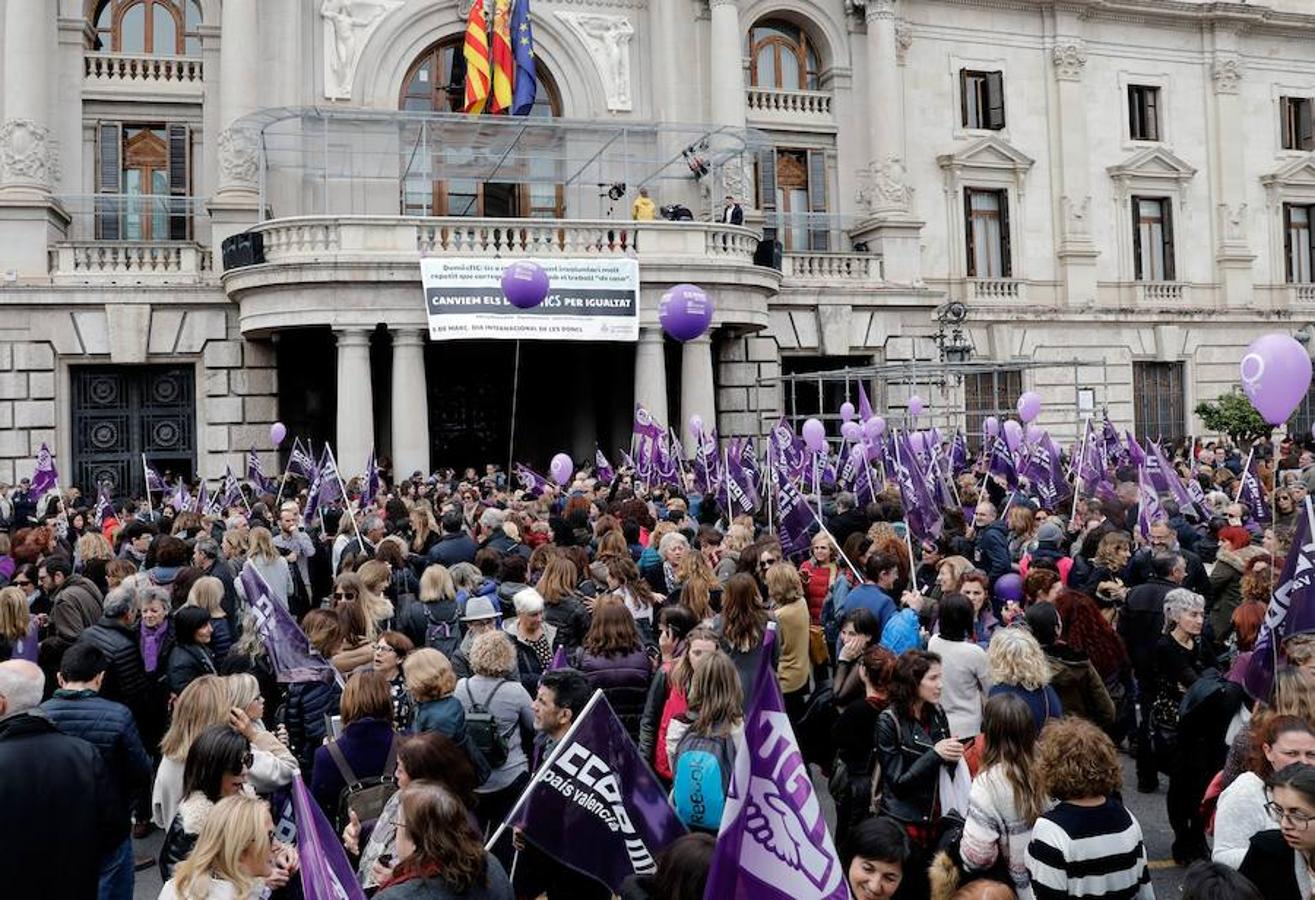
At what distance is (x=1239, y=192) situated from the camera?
117ft

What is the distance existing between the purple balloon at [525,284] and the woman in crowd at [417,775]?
651 inches

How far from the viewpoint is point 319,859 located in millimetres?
4277

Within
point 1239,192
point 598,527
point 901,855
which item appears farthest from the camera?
point 1239,192

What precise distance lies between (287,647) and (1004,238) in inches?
1143

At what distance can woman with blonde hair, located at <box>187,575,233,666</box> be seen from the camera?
815cm

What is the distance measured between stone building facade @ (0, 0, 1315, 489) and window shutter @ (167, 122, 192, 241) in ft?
0.20

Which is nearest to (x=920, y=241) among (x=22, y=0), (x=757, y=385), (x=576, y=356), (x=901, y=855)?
(x=757, y=385)

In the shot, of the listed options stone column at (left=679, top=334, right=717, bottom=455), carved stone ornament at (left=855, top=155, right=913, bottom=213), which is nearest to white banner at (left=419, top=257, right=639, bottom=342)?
stone column at (left=679, top=334, right=717, bottom=455)

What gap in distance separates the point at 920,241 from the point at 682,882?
1147 inches

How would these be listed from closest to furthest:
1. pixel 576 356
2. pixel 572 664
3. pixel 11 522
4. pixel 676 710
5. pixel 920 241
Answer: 1. pixel 676 710
2. pixel 572 664
3. pixel 11 522
4. pixel 576 356
5. pixel 920 241

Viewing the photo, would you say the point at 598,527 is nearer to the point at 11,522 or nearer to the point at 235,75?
the point at 11,522

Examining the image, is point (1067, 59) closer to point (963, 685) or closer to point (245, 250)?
point (245, 250)

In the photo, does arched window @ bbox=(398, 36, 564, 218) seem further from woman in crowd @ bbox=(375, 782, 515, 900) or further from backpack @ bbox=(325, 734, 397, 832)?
woman in crowd @ bbox=(375, 782, 515, 900)

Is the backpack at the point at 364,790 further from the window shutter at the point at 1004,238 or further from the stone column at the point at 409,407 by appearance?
the window shutter at the point at 1004,238
